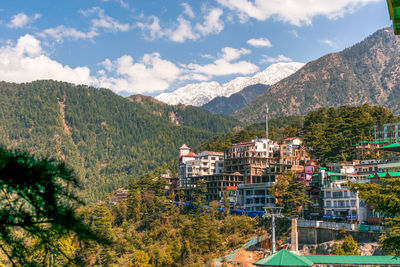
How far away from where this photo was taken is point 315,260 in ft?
139

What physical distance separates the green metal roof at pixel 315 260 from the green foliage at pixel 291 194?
69.6 ft

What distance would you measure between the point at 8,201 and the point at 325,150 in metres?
79.6

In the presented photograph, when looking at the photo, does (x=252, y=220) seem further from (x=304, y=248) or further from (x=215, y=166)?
(x=215, y=166)

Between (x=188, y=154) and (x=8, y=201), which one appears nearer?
(x=8, y=201)

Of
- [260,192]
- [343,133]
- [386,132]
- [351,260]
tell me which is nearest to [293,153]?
[343,133]

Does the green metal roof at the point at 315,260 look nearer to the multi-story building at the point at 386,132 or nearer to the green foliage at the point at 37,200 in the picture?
the green foliage at the point at 37,200

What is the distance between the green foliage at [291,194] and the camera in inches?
2596

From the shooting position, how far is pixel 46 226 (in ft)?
29.8

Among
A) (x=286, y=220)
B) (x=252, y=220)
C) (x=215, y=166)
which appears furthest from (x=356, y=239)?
(x=215, y=166)

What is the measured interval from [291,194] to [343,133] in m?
24.7

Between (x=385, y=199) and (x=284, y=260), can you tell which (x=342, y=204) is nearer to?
(x=284, y=260)

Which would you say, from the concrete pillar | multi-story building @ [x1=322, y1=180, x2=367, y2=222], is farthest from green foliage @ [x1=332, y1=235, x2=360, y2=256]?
multi-story building @ [x1=322, y1=180, x2=367, y2=222]

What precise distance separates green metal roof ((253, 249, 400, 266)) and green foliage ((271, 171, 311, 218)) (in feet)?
69.6

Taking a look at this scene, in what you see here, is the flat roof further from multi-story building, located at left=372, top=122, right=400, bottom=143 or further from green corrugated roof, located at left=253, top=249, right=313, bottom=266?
multi-story building, located at left=372, top=122, right=400, bottom=143
